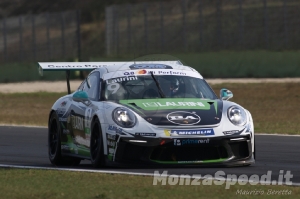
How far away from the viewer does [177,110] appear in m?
8.95

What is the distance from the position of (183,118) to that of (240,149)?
708mm

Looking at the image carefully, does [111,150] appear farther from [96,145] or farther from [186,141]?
[186,141]

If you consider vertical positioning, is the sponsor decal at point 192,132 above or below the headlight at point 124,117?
below

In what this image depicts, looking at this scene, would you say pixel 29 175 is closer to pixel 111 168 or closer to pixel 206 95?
pixel 111 168

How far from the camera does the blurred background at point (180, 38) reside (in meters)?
31.8

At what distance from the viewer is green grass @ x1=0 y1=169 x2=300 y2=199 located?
6848mm

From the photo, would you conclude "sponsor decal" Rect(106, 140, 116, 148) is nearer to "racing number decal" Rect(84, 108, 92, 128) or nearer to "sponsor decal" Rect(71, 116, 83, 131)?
"racing number decal" Rect(84, 108, 92, 128)

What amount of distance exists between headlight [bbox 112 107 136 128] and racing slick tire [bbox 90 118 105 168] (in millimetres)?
265

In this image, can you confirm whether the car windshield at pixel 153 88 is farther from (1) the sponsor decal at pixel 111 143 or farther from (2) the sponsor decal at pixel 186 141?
(2) the sponsor decal at pixel 186 141

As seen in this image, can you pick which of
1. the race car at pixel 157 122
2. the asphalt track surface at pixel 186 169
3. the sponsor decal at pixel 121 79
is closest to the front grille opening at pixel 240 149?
the race car at pixel 157 122

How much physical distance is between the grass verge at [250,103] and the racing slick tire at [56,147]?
8.38 meters

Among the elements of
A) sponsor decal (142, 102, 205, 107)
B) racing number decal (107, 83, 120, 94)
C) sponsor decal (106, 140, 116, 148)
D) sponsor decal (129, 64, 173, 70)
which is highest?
sponsor decal (129, 64, 173, 70)

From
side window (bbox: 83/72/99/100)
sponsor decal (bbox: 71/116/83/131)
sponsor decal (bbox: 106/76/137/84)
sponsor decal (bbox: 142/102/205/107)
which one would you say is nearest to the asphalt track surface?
sponsor decal (bbox: 71/116/83/131)

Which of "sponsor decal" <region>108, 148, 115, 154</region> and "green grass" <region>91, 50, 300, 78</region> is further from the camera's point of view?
"green grass" <region>91, 50, 300, 78</region>
